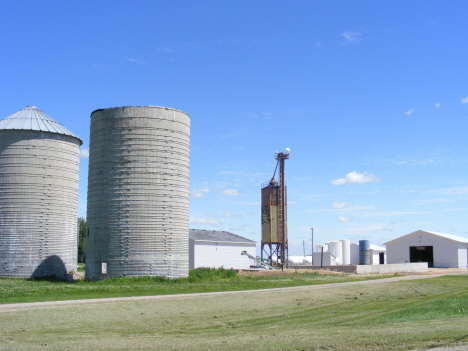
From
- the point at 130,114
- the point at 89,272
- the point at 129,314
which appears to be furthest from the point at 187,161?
the point at 129,314

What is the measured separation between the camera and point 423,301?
2230 cm

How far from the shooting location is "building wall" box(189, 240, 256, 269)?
166ft

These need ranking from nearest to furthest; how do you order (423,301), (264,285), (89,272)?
(423,301), (264,285), (89,272)

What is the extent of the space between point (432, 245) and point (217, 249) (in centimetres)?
3366

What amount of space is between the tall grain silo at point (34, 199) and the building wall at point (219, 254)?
14.7 m

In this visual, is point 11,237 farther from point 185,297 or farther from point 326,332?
point 326,332

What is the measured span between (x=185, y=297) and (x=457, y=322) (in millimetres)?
12794

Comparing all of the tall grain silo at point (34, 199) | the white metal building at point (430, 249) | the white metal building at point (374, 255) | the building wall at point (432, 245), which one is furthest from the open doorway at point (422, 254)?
the tall grain silo at point (34, 199)

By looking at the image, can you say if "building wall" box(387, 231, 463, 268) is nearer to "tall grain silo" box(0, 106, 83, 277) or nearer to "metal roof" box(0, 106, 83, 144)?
"tall grain silo" box(0, 106, 83, 277)

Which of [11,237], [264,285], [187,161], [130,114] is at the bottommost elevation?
[264,285]

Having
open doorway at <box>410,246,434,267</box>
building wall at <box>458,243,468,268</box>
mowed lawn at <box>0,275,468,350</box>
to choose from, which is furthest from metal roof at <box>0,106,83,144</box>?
building wall at <box>458,243,468,268</box>

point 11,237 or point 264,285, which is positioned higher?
point 11,237

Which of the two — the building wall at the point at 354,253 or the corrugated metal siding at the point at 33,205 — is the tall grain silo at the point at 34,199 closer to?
the corrugated metal siding at the point at 33,205

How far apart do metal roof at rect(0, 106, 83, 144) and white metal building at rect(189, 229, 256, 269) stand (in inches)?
694
